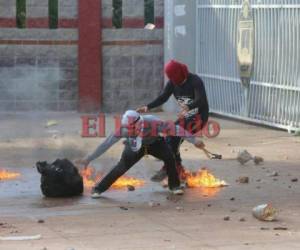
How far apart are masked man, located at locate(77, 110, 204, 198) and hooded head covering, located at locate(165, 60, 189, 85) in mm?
605

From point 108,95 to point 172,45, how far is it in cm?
170

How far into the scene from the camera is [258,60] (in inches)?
599

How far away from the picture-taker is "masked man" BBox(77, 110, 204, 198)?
919 cm

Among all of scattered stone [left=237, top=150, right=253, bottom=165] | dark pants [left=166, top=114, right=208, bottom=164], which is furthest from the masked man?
scattered stone [left=237, top=150, right=253, bottom=165]

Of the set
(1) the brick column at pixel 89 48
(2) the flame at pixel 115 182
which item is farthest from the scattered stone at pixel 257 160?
(1) the brick column at pixel 89 48

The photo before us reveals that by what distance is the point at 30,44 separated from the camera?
17688 mm

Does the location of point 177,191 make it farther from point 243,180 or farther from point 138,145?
point 243,180

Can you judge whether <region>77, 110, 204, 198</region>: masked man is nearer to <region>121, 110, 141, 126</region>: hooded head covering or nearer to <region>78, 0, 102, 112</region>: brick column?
<region>121, 110, 141, 126</region>: hooded head covering

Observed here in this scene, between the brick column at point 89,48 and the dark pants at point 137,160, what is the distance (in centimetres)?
832

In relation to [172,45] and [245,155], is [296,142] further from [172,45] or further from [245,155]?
[172,45]

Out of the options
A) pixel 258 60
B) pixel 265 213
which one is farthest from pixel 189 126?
pixel 258 60

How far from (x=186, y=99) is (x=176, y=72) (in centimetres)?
41

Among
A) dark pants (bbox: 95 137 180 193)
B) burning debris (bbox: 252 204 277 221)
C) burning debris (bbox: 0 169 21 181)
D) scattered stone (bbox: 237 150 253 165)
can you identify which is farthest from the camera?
scattered stone (bbox: 237 150 253 165)

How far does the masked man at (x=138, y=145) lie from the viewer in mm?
9188
